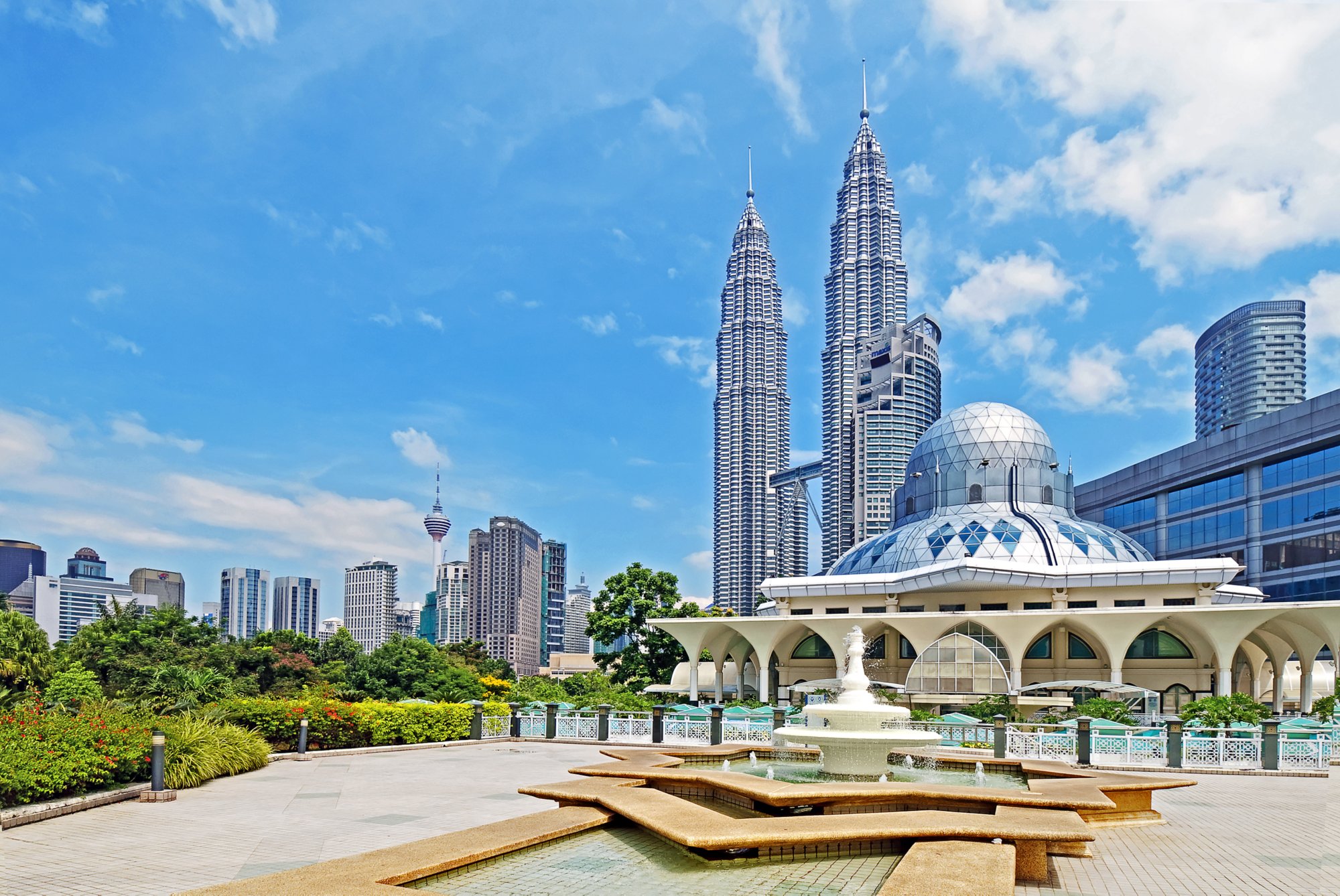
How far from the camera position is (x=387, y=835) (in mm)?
11930

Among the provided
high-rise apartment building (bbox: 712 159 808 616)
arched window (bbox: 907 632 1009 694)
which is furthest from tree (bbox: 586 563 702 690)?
high-rise apartment building (bbox: 712 159 808 616)

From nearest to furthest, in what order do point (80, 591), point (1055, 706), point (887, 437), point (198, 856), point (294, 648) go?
1. point (198, 856)
2. point (1055, 706)
3. point (294, 648)
4. point (887, 437)
5. point (80, 591)

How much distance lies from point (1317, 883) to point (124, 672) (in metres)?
42.0

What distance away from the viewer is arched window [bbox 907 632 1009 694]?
4053 centimetres

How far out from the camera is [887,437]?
144 metres

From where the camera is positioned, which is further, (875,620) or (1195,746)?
(875,620)

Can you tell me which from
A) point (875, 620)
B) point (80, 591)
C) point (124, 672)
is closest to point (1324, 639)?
point (875, 620)

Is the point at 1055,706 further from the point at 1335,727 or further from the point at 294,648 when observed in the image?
the point at 294,648

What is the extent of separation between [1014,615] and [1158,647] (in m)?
8.93

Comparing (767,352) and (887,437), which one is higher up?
(767,352)

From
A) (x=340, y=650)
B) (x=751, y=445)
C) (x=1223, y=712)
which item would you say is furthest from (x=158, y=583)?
(x=1223, y=712)

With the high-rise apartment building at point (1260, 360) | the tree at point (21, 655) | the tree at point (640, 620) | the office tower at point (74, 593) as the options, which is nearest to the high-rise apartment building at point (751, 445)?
the high-rise apartment building at point (1260, 360)

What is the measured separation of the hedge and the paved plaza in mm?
3640

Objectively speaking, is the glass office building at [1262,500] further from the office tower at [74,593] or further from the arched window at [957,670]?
the office tower at [74,593]
